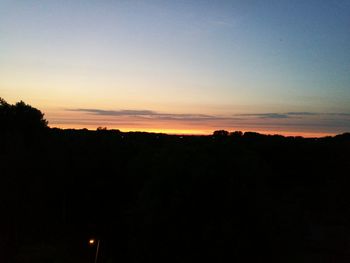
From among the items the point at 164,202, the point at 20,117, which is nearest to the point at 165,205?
the point at 164,202

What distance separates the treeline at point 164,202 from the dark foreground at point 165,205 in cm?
6

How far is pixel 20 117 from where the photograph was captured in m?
43.1

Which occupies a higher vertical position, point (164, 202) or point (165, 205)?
point (164, 202)

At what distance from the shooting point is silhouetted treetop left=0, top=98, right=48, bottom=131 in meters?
41.8

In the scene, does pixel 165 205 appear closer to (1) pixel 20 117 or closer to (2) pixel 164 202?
(2) pixel 164 202

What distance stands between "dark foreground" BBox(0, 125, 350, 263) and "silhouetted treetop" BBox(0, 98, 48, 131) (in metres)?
1.36

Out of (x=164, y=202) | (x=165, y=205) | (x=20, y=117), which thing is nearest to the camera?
(x=165, y=205)

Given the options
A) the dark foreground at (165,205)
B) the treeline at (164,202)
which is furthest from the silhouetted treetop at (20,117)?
the dark foreground at (165,205)

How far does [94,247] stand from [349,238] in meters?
16.0

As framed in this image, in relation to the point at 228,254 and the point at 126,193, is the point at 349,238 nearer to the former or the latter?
the point at 228,254

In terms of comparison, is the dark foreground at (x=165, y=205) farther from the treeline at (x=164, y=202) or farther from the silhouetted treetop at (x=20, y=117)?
the silhouetted treetop at (x=20, y=117)

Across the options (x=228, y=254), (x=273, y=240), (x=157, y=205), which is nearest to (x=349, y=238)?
(x=273, y=240)

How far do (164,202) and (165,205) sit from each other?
0.21 m

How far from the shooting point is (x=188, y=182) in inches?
720
